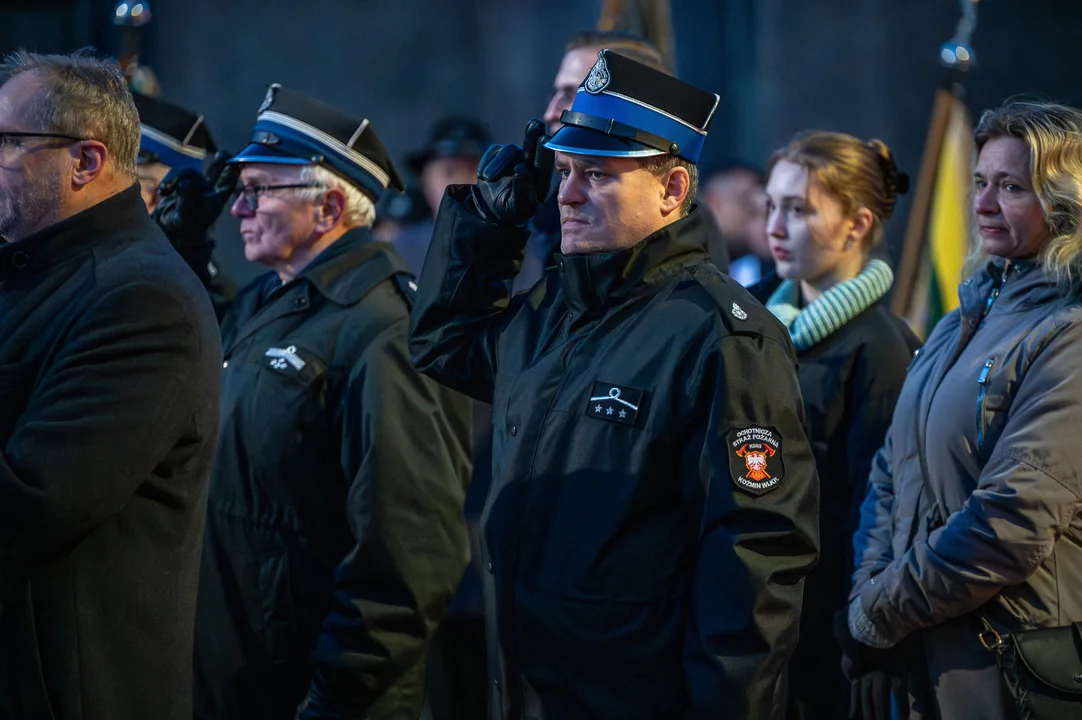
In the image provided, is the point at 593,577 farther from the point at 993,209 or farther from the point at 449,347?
the point at 993,209

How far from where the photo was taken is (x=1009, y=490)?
111 inches

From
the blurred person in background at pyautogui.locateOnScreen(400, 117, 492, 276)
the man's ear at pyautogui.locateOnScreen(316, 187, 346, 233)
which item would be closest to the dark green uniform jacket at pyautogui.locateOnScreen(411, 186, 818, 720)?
the man's ear at pyautogui.locateOnScreen(316, 187, 346, 233)

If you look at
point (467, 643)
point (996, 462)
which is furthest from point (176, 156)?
point (996, 462)

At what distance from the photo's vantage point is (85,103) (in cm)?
267

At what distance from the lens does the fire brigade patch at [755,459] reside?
7.82 feet

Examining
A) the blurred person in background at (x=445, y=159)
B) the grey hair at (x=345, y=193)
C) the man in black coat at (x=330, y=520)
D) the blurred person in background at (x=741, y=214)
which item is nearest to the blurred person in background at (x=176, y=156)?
the grey hair at (x=345, y=193)

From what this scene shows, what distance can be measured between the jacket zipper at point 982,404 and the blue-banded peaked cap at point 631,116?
2.85 ft

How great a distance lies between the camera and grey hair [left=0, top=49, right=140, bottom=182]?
2.65 meters

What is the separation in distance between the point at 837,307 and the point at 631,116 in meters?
1.27

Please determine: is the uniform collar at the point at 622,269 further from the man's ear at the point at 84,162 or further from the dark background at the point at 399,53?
the dark background at the point at 399,53

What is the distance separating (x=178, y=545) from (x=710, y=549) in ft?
3.54

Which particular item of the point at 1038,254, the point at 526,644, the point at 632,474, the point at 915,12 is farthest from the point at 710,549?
the point at 915,12

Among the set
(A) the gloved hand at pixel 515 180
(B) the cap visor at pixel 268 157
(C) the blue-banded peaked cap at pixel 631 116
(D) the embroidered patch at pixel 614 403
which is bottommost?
(D) the embroidered patch at pixel 614 403

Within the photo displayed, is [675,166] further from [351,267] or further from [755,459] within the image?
[351,267]
